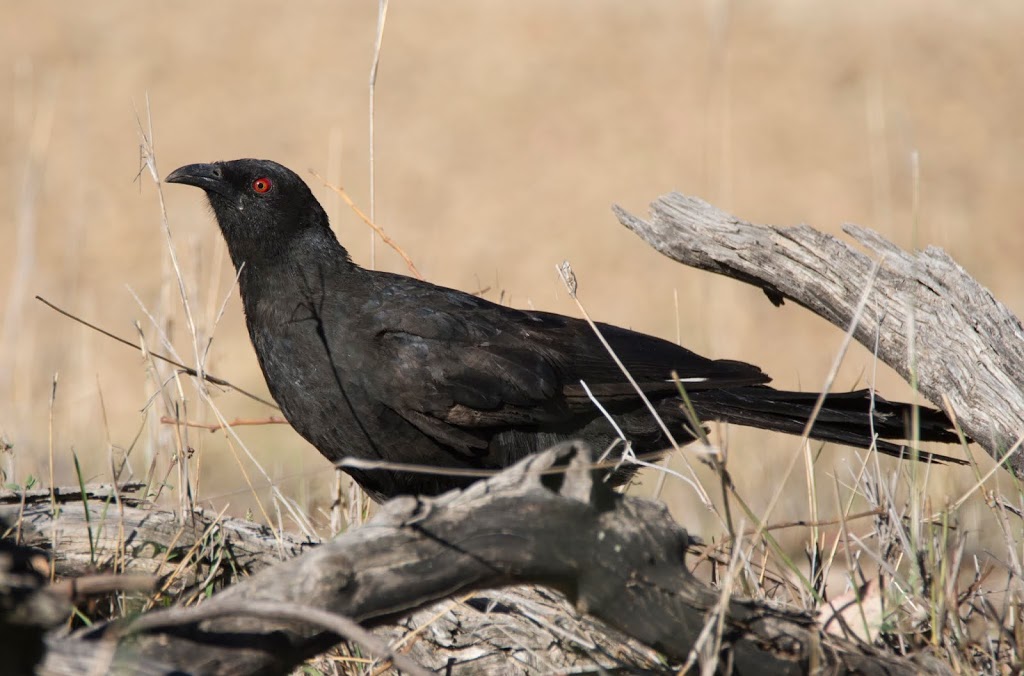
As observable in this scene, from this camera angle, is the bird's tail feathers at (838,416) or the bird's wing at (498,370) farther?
the bird's wing at (498,370)

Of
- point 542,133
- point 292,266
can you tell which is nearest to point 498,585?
point 292,266

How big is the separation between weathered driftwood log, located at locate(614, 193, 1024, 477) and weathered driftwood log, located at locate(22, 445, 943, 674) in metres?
1.12

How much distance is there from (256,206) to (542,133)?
10.4 meters

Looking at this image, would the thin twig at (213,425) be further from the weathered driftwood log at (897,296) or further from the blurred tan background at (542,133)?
the blurred tan background at (542,133)

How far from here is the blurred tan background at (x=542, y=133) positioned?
11.6 meters

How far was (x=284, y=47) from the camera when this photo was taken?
15.3 meters

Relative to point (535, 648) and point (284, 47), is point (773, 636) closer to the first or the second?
point (535, 648)

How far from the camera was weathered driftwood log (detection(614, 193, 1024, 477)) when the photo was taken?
3.19m

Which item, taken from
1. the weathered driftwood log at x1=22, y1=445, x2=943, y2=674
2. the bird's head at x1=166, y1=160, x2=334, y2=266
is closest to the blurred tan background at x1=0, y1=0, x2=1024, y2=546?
the bird's head at x1=166, y1=160, x2=334, y2=266

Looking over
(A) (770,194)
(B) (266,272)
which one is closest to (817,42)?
(A) (770,194)

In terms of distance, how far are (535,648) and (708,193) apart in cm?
399

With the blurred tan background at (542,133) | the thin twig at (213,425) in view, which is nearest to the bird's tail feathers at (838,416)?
the thin twig at (213,425)

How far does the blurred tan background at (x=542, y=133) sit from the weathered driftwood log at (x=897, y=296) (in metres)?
6.26

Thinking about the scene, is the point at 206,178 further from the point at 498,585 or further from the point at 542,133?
the point at 542,133
